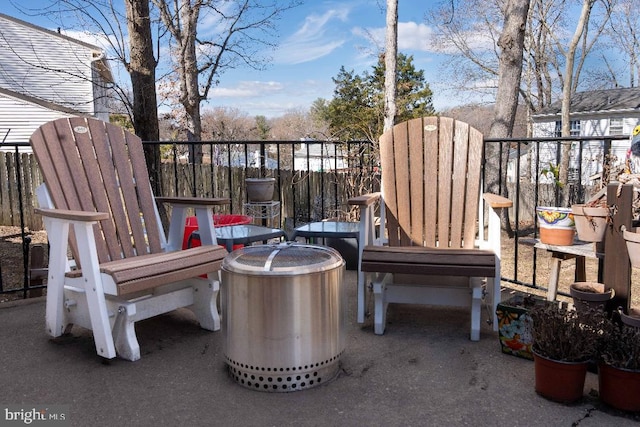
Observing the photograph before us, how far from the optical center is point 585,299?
2.28 m

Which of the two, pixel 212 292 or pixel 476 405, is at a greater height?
pixel 212 292

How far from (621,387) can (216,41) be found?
1164cm

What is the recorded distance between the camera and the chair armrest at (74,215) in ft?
6.90

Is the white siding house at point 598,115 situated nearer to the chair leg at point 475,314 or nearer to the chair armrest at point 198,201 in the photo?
the chair leg at point 475,314

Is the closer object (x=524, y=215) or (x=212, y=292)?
(x=212, y=292)

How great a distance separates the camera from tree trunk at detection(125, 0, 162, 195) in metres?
4.10

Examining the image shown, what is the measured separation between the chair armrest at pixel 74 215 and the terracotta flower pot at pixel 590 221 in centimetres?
223

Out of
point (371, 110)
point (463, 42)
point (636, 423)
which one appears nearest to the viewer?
point (636, 423)

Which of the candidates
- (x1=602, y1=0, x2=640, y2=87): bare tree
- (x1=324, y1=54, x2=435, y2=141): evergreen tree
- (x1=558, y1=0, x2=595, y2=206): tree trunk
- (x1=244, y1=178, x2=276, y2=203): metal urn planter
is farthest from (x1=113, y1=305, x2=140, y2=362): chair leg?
(x1=602, y1=0, x2=640, y2=87): bare tree

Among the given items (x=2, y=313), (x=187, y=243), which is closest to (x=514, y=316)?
(x=187, y=243)

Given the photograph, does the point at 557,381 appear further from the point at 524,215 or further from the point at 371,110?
the point at 371,110

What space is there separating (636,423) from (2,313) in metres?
3.29

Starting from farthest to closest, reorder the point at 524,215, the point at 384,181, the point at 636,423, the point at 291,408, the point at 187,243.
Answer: the point at 524,215 → the point at 187,243 → the point at 384,181 → the point at 291,408 → the point at 636,423

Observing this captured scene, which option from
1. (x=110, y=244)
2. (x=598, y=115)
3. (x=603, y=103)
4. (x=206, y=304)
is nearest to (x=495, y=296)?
(x=206, y=304)
